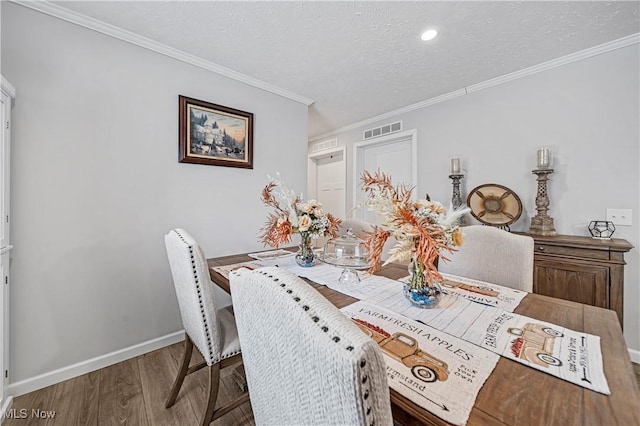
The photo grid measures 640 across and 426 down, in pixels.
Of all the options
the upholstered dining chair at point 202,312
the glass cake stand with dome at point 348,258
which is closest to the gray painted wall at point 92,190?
the upholstered dining chair at point 202,312

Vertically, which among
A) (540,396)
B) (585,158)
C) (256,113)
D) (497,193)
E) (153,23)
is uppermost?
(153,23)

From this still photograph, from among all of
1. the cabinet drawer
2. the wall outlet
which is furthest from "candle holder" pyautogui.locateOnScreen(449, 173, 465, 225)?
the wall outlet

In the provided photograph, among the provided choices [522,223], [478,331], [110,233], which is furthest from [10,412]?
[522,223]

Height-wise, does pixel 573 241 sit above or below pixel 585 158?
below

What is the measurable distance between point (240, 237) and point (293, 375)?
2.12 meters

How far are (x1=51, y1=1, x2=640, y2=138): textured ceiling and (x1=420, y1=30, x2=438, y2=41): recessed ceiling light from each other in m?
0.04

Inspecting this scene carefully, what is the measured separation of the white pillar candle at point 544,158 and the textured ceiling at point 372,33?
778 millimetres

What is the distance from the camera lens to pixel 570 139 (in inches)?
83.5

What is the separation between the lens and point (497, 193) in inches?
95.2

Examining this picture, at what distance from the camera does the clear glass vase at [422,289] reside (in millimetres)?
963

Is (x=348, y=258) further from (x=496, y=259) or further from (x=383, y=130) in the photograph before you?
(x=383, y=130)

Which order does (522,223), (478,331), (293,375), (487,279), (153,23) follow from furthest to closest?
(522,223) → (153,23) → (487,279) → (478,331) → (293,375)

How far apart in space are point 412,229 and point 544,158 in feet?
6.60

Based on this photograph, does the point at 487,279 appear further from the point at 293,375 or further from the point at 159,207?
the point at 159,207
